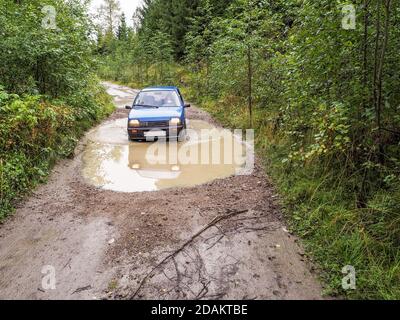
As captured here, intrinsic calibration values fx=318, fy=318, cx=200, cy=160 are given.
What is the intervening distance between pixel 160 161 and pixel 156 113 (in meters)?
2.15

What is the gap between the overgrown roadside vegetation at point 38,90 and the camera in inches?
243

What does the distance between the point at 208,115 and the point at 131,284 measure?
41.2ft

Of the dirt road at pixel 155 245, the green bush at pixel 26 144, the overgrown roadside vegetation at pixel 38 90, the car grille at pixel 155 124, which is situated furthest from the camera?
the car grille at pixel 155 124

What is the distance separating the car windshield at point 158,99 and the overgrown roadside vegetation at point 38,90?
87.8 inches

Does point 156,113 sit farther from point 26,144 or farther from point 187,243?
point 187,243

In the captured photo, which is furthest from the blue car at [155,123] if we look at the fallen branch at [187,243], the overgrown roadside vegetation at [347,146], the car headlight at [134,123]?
the fallen branch at [187,243]

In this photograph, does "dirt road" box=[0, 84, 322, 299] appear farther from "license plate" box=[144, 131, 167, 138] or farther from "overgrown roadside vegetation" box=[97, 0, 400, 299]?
"license plate" box=[144, 131, 167, 138]

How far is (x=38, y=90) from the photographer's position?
9477mm

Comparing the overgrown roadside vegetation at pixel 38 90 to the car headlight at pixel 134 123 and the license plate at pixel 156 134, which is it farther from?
the license plate at pixel 156 134

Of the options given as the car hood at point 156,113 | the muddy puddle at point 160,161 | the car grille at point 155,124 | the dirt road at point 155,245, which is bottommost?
the dirt road at point 155,245

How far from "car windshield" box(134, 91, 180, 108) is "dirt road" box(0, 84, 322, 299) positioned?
15.1 feet

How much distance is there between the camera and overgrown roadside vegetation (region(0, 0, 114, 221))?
616 centimetres

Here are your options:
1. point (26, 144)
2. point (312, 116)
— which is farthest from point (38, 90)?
point (312, 116)

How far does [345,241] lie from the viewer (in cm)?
388
